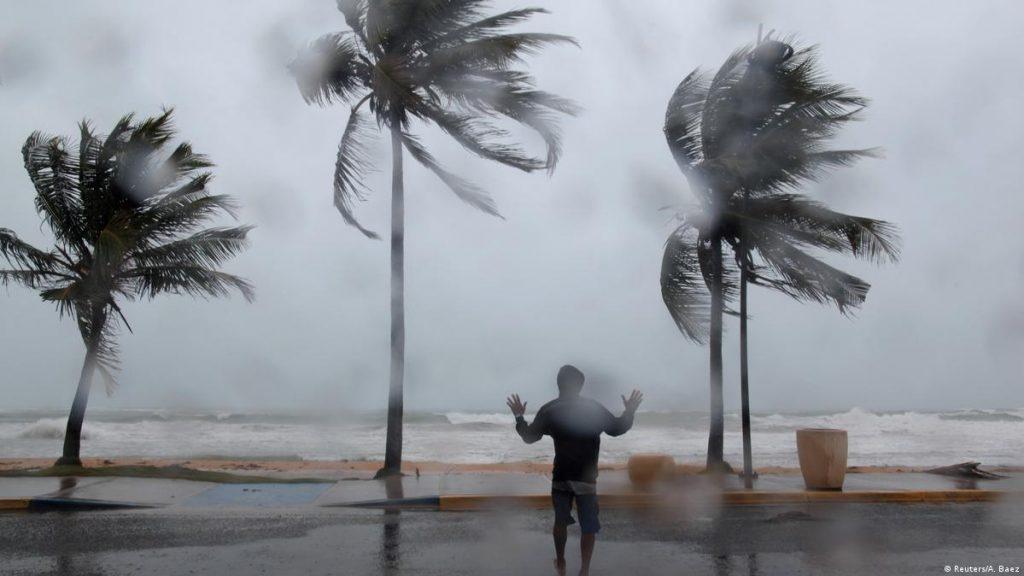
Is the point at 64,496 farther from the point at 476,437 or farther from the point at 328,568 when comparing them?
the point at 476,437

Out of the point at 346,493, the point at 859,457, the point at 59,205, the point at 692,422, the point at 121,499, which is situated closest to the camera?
the point at 121,499

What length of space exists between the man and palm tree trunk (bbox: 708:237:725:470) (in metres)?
7.78

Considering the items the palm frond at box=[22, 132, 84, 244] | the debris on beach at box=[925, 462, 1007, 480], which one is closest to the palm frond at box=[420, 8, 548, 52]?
the palm frond at box=[22, 132, 84, 244]

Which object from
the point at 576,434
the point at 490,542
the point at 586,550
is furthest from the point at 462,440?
the point at 576,434

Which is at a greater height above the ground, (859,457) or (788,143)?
(788,143)

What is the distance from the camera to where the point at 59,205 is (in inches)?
576

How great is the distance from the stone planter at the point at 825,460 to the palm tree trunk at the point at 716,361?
5.71ft

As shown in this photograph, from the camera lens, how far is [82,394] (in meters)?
14.8

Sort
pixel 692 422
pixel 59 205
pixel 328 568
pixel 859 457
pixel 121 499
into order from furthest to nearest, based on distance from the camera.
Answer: pixel 692 422
pixel 859 457
pixel 59 205
pixel 121 499
pixel 328 568

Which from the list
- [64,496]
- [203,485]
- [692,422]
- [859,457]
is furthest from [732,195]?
[692,422]

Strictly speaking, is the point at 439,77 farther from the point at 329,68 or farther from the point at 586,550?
the point at 586,550

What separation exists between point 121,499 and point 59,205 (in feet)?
19.6

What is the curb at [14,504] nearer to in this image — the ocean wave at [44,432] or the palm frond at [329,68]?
the palm frond at [329,68]

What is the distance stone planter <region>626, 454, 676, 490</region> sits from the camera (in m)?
12.2
